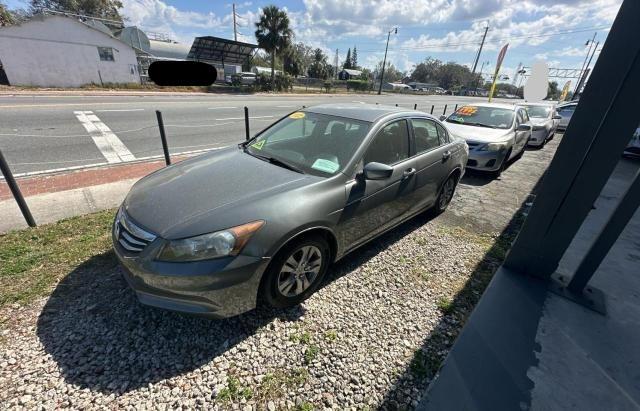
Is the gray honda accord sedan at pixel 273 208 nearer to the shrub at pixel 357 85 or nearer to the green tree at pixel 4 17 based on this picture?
the green tree at pixel 4 17

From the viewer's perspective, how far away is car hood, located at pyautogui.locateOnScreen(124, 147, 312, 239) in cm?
205

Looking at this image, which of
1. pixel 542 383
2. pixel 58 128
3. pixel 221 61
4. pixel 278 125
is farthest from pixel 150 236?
pixel 221 61

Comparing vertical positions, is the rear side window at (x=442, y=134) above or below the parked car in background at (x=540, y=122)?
above

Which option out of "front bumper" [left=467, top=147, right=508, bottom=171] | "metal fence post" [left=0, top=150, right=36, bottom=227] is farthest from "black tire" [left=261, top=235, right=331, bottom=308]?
"front bumper" [left=467, top=147, right=508, bottom=171]

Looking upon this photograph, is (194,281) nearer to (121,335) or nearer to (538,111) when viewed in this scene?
(121,335)

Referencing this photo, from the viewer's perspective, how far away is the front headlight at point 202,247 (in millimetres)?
1969

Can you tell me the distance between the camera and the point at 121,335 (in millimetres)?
2234

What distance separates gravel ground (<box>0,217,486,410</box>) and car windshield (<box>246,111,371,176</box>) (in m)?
1.23

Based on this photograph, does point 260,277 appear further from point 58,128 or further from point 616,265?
point 58,128

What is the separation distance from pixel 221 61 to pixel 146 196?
42583 millimetres

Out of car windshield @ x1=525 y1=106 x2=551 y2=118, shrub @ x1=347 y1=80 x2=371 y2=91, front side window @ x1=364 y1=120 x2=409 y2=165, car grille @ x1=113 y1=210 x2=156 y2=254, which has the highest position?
front side window @ x1=364 y1=120 x2=409 y2=165

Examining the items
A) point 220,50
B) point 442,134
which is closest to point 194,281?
point 442,134

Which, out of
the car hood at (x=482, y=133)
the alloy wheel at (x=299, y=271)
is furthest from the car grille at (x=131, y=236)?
the car hood at (x=482, y=133)

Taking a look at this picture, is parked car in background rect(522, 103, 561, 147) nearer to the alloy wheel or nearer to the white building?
the alloy wheel
